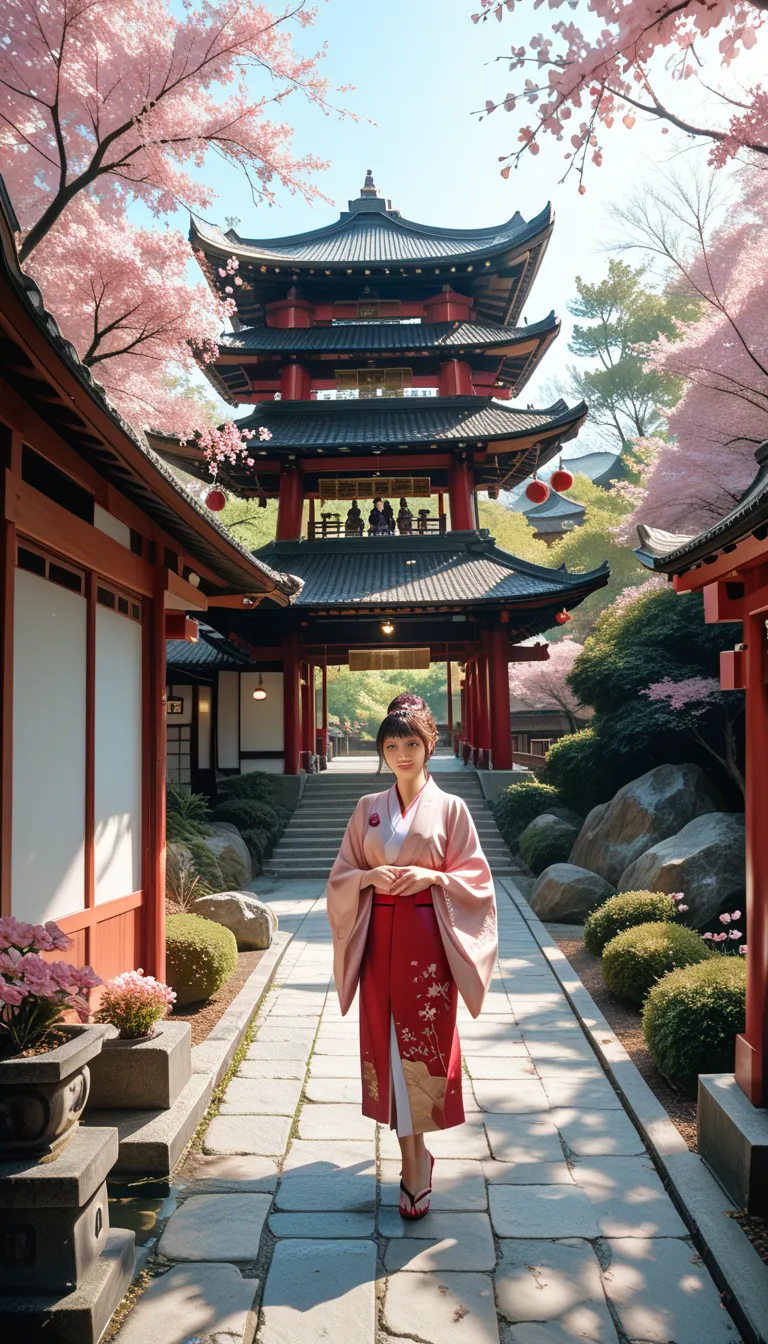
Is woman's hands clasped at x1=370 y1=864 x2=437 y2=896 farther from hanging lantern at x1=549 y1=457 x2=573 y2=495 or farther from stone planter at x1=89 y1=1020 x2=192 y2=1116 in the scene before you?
→ hanging lantern at x1=549 y1=457 x2=573 y2=495

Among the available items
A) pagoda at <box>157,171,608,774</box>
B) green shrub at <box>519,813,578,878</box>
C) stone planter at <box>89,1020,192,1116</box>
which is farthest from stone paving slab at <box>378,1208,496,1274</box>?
pagoda at <box>157,171,608,774</box>

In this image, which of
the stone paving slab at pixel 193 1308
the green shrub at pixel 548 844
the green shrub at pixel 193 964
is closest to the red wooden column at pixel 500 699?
the green shrub at pixel 548 844

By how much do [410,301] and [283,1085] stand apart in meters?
Result: 19.8

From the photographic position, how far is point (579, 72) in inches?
151

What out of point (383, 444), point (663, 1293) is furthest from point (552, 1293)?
point (383, 444)

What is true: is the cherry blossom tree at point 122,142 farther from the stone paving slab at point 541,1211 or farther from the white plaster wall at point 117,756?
the stone paving slab at point 541,1211

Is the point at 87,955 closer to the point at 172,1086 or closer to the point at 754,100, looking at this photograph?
the point at 172,1086

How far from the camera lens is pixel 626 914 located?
813 centimetres

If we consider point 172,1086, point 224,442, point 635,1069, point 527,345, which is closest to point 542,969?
point 635,1069

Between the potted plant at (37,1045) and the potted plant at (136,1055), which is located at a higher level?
the potted plant at (37,1045)

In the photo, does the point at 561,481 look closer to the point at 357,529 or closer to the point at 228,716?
the point at 357,529

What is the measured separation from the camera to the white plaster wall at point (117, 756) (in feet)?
17.2

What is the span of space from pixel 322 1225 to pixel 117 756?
112 inches

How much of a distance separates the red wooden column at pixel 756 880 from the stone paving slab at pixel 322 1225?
1.79 m
